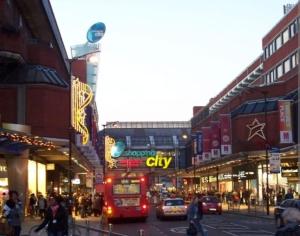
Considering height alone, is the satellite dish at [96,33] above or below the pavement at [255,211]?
above

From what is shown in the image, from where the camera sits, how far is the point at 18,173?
43.1 metres

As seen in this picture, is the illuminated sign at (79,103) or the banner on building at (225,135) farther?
the banner on building at (225,135)

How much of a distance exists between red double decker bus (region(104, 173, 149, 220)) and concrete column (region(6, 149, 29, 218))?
5382 mm

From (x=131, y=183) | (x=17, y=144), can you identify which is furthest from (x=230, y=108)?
(x=17, y=144)

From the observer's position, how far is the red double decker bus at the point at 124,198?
140 feet

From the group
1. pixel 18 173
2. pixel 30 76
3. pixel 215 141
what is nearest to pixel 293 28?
pixel 215 141

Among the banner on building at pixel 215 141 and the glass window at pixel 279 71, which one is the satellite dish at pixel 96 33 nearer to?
the banner on building at pixel 215 141

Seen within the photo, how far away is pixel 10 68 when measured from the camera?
44531 millimetres

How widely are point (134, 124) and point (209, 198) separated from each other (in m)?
124

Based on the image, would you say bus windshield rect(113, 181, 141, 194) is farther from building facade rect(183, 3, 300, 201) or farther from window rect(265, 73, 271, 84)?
window rect(265, 73, 271, 84)

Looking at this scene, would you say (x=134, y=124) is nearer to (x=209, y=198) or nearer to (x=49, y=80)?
(x=209, y=198)

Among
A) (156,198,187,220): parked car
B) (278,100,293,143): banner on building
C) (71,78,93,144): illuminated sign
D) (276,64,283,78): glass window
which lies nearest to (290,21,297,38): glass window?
(276,64,283,78): glass window

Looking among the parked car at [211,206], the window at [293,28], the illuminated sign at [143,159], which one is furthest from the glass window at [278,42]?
the illuminated sign at [143,159]

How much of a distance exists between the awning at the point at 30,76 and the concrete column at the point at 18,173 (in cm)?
469
